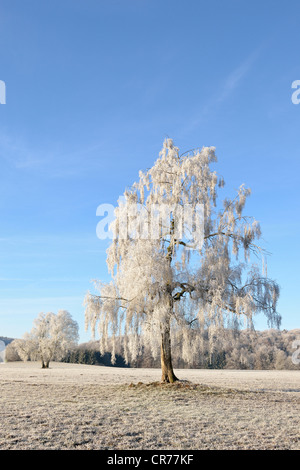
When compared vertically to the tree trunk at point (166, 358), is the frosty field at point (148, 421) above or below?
below

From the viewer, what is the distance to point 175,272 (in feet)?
59.9

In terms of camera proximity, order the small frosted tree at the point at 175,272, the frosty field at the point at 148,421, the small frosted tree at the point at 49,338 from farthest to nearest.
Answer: the small frosted tree at the point at 49,338 → the small frosted tree at the point at 175,272 → the frosty field at the point at 148,421

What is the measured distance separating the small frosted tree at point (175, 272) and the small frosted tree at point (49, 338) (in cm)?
3939

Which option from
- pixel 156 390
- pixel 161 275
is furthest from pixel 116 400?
pixel 161 275

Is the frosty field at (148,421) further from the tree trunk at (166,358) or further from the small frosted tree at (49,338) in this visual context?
the small frosted tree at (49,338)

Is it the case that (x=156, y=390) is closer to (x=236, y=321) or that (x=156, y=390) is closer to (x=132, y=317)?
(x=132, y=317)

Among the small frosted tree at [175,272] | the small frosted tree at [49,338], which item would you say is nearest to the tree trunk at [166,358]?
the small frosted tree at [175,272]

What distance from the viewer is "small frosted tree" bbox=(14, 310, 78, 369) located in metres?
55.8

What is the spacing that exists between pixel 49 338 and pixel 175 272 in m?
43.7

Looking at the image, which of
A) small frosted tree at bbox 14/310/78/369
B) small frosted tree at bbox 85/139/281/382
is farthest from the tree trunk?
small frosted tree at bbox 14/310/78/369

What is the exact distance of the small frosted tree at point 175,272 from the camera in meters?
17.4

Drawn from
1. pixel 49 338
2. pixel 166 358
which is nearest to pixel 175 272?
pixel 166 358
